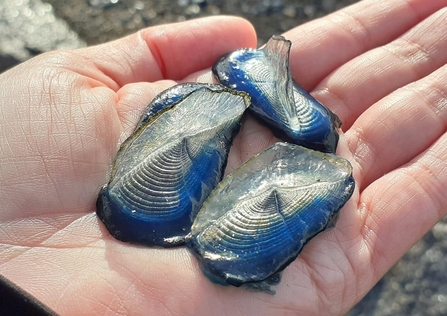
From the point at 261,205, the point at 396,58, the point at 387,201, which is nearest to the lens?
Result: the point at 261,205

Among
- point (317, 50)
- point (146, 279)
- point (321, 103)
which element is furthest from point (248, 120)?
point (146, 279)

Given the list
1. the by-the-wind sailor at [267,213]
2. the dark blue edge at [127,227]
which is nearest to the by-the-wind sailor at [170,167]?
the dark blue edge at [127,227]

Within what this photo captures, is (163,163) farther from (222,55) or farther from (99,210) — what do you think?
(222,55)

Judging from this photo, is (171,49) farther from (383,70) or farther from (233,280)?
(233,280)

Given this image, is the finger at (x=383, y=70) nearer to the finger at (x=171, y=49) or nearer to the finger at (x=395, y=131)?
the finger at (x=395, y=131)

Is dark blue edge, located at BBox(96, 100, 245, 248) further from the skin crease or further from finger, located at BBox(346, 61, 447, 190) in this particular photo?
finger, located at BBox(346, 61, 447, 190)

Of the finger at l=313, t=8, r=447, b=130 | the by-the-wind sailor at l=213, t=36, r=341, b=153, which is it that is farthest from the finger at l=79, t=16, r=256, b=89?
the finger at l=313, t=8, r=447, b=130

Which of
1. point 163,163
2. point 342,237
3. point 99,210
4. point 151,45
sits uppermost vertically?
point 151,45
